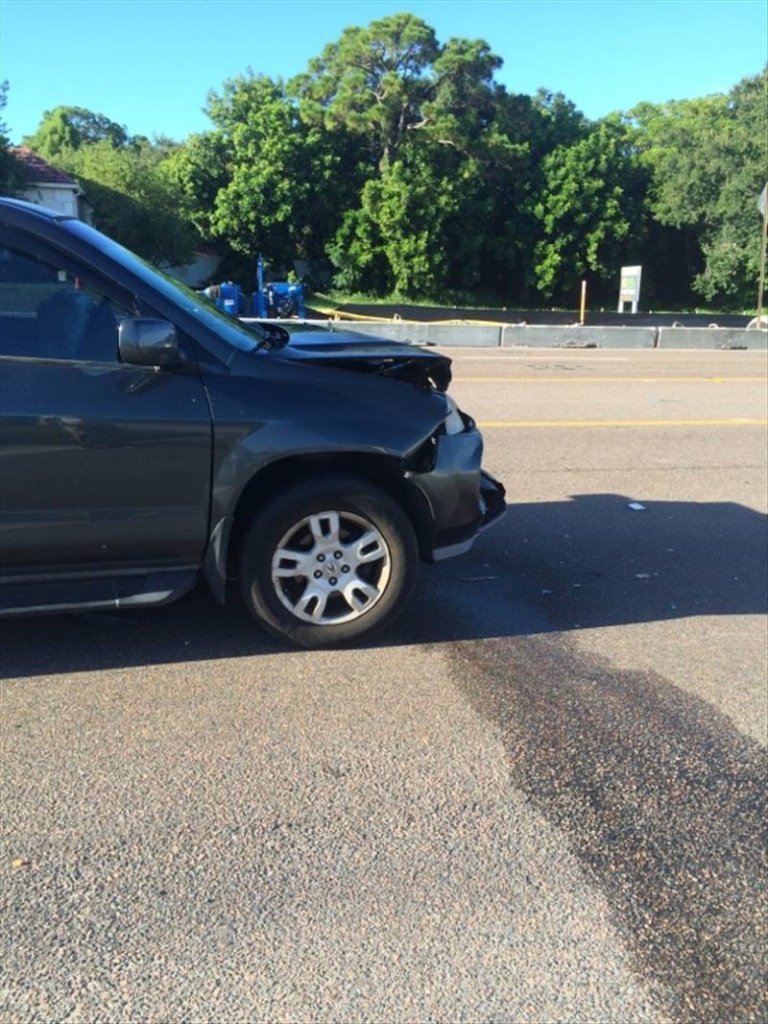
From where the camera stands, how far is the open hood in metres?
4.20

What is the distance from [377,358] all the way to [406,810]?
213cm

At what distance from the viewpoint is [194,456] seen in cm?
384

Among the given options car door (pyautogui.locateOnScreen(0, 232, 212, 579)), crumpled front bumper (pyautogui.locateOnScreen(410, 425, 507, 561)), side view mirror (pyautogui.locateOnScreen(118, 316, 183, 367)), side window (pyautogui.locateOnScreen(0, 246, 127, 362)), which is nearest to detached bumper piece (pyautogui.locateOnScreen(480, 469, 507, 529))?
crumpled front bumper (pyautogui.locateOnScreen(410, 425, 507, 561))

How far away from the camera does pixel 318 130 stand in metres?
41.1

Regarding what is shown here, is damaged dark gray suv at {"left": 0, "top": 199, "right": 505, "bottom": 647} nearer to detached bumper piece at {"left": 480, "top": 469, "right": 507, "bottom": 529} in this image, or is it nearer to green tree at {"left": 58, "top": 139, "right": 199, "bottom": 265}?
detached bumper piece at {"left": 480, "top": 469, "right": 507, "bottom": 529}

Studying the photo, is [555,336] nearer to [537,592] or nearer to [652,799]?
[537,592]

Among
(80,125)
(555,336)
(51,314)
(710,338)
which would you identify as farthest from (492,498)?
(80,125)

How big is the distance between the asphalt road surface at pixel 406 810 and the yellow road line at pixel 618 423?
14.8 feet

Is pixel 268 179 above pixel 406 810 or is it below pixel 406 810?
above

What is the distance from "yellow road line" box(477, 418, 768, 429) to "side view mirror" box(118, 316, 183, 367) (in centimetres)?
612

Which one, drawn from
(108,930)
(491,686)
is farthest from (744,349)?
(108,930)

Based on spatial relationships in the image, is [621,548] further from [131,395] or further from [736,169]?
[736,169]

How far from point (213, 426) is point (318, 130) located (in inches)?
1616

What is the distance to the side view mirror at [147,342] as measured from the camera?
11.9ft
